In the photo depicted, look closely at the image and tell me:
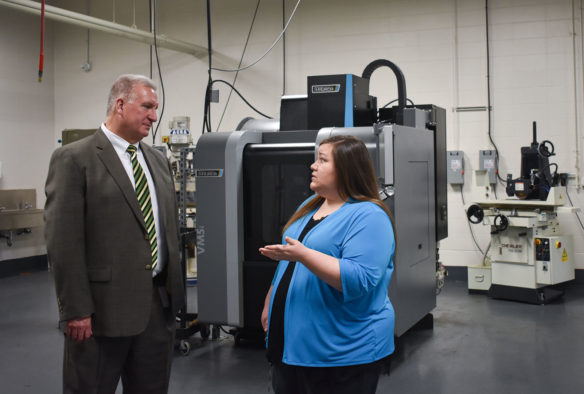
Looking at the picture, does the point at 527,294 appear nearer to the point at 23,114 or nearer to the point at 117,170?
the point at 117,170

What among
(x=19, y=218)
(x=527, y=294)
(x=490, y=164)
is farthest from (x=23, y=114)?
(x=527, y=294)

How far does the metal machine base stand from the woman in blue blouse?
3.67 metres

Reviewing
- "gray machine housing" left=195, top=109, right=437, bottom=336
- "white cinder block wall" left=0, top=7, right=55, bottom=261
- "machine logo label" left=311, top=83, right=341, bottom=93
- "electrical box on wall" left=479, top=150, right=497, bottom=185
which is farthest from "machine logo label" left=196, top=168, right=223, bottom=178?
"white cinder block wall" left=0, top=7, right=55, bottom=261

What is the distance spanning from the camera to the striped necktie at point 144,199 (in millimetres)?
1875

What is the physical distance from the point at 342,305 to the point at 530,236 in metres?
3.81

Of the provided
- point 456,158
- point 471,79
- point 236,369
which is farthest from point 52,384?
point 471,79

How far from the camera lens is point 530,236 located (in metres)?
4.83

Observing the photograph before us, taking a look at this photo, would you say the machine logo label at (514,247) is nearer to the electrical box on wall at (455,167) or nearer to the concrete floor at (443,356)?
the concrete floor at (443,356)

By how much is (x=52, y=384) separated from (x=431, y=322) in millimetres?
2560

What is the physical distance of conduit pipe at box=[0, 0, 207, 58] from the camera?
5.10m

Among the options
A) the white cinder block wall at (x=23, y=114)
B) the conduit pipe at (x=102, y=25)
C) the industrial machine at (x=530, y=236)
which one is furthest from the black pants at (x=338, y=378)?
the white cinder block wall at (x=23, y=114)

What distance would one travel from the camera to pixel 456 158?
18.6 ft

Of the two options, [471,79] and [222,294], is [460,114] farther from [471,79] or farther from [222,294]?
[222,294]

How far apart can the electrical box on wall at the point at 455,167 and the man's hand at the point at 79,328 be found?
453 cm
